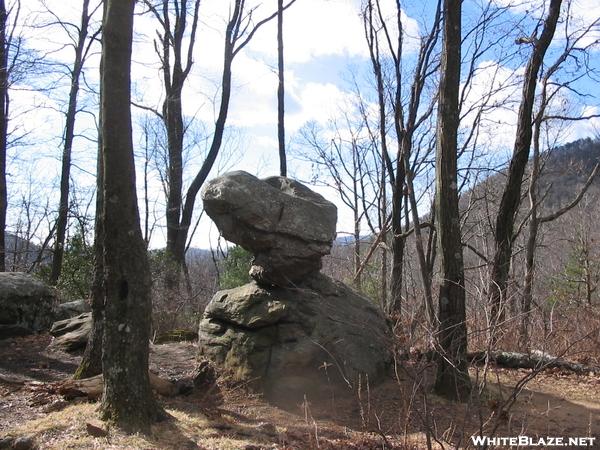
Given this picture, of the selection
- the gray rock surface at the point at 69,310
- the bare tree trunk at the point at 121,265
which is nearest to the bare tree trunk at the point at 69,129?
the gray rock surface at the point at 69,310

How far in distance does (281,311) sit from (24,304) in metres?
5.52

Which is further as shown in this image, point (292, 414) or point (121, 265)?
point (292, 414)

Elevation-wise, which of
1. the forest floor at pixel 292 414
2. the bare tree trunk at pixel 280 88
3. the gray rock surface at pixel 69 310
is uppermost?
the bare tree trunk at pixel 280 88

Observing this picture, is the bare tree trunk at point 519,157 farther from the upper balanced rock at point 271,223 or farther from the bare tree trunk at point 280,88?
the bare tree trunk at point 280,88

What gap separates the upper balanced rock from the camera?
23.5 ft

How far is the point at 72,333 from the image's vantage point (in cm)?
868

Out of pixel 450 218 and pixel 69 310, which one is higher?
pixel 450 218

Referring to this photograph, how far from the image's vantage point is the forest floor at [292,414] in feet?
15.8

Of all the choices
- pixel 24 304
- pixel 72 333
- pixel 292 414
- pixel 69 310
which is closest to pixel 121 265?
pixel 292 414

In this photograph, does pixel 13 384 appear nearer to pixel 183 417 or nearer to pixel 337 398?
pixel 183 417

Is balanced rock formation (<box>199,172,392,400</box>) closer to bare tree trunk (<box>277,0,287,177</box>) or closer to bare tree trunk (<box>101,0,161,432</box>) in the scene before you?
bare tree trunk (<box>101,0,161,432</box>)

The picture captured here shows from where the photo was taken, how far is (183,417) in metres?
5.65

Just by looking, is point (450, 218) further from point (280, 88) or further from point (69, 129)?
point (69, 129)

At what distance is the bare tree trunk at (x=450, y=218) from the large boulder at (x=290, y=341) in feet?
3.13
